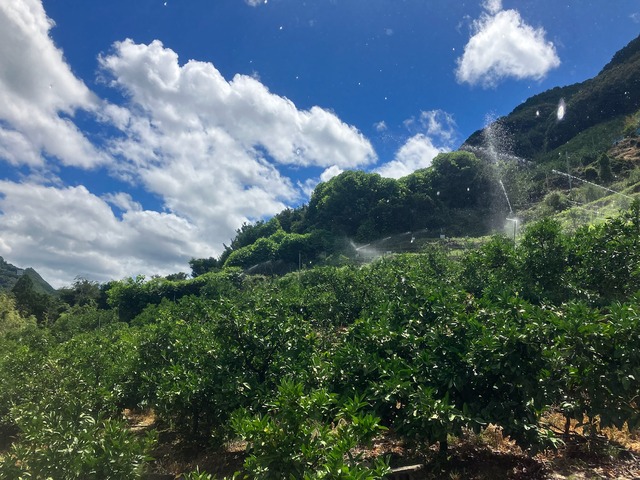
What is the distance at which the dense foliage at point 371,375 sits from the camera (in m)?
4.52

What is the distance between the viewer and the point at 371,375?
6.17 metres

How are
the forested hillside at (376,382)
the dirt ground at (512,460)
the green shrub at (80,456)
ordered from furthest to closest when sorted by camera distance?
the dirt ground at (512,460) → the green shrub at (80,456) → the forested hillside at (376,382)

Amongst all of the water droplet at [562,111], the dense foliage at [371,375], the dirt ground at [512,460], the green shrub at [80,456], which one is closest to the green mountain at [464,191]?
the water droplet at [562,111]

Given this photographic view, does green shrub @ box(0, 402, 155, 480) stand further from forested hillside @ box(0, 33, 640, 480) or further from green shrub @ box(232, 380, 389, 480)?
green shrub @ box(232, 380, 389, 480)

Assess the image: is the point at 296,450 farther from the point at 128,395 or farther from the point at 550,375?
the point at 128,395

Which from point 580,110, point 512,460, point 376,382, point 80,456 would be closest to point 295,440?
point 376,382

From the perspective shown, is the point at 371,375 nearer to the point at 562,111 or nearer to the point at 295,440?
the point at 295,440

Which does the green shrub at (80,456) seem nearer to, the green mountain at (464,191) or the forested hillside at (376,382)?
the forested hillside at (376,382)

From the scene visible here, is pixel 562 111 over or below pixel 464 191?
over

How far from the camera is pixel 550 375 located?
5.02 metres

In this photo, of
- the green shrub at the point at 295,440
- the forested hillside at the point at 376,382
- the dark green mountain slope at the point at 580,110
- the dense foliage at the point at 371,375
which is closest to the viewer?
the green shrub at the point at 295,440

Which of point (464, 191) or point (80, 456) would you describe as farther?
point (464, 191)

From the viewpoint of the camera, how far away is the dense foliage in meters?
4.52

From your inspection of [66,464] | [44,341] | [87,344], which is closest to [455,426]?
[66,464]
